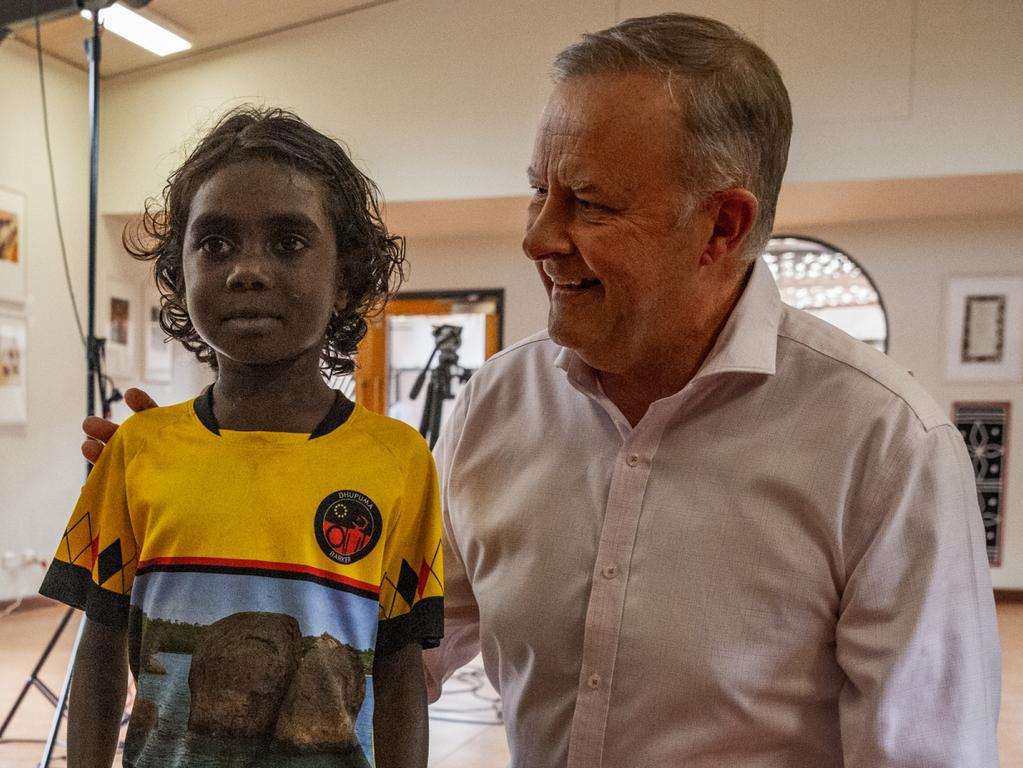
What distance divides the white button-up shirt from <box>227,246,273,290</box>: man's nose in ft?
1.69

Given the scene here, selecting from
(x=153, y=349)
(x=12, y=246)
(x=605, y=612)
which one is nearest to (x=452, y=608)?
(x=605, y=612)

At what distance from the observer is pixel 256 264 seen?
0.91 m

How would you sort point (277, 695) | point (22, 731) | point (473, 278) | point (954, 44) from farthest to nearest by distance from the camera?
point (473, 278)
point (954, 44)
point (22, 731)
point (277, 695)

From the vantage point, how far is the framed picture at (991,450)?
6.66m

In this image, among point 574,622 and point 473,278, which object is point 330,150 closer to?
point 574,622

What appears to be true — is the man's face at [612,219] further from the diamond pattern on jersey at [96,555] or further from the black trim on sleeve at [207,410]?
the diamond pattern on jersey at [96,555]

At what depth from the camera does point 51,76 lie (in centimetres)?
639

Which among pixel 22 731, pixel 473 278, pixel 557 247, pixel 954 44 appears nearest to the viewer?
pixel 557 247

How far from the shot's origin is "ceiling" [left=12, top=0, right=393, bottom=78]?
19.6 ft

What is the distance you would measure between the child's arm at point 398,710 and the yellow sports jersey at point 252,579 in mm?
19

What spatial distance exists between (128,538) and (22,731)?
3147 mm

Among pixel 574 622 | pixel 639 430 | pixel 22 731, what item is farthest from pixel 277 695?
pixel 22 731

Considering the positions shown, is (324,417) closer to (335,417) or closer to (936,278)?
(335,417)

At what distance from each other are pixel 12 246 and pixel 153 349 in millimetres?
1475
